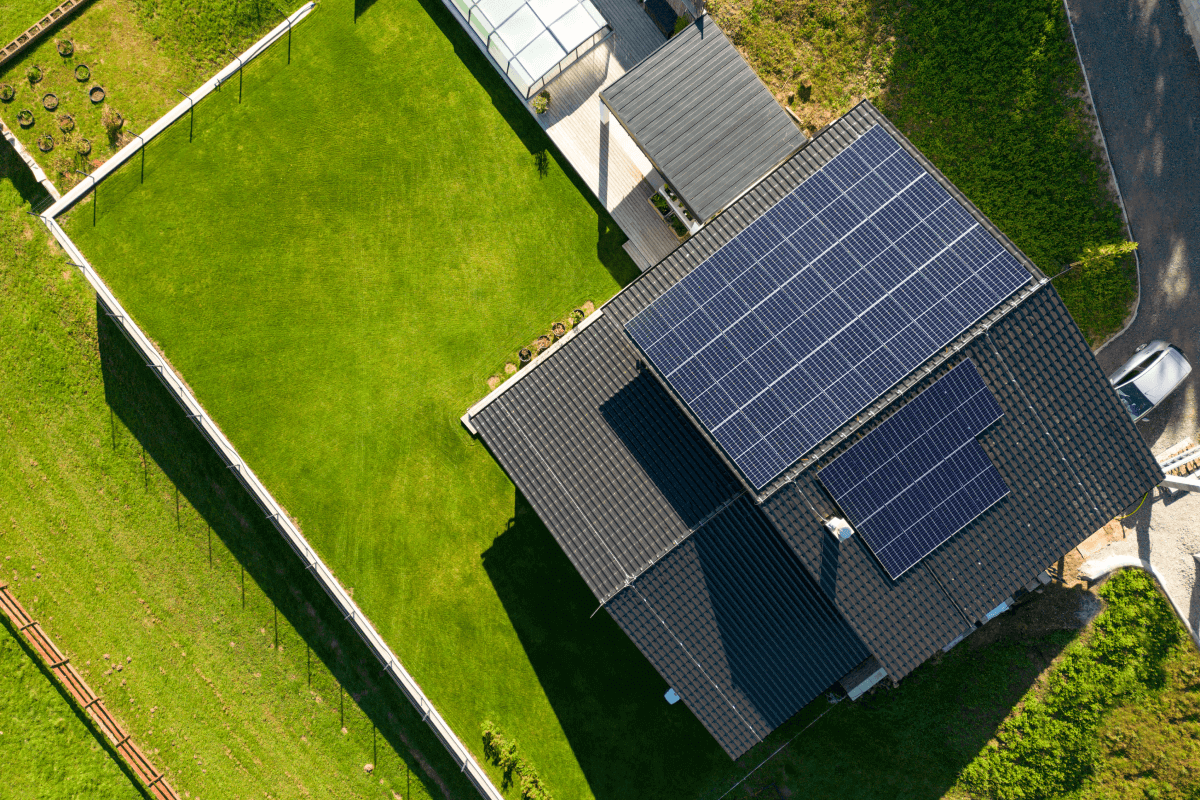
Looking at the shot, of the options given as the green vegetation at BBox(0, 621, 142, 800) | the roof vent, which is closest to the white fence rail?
the green vegetation at BBox(0, 621, 142, 800)

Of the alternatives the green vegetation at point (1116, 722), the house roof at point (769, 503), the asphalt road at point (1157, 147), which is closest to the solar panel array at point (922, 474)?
the house roof at point (769, 503)

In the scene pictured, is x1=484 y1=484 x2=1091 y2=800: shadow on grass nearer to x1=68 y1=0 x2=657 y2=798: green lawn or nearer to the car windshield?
x1=68 y1=0 x2=657 y2=798: green lawn

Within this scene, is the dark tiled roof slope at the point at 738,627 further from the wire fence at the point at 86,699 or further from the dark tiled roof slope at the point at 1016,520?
the wire fence at the point at 86,699

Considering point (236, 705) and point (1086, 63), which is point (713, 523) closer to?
point (236, 705)

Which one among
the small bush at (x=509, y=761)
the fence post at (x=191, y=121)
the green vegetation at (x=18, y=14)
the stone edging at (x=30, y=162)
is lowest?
the small bush at (x=509, y=761)

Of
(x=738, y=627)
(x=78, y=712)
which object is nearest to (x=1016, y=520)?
(x=738, y=627)
